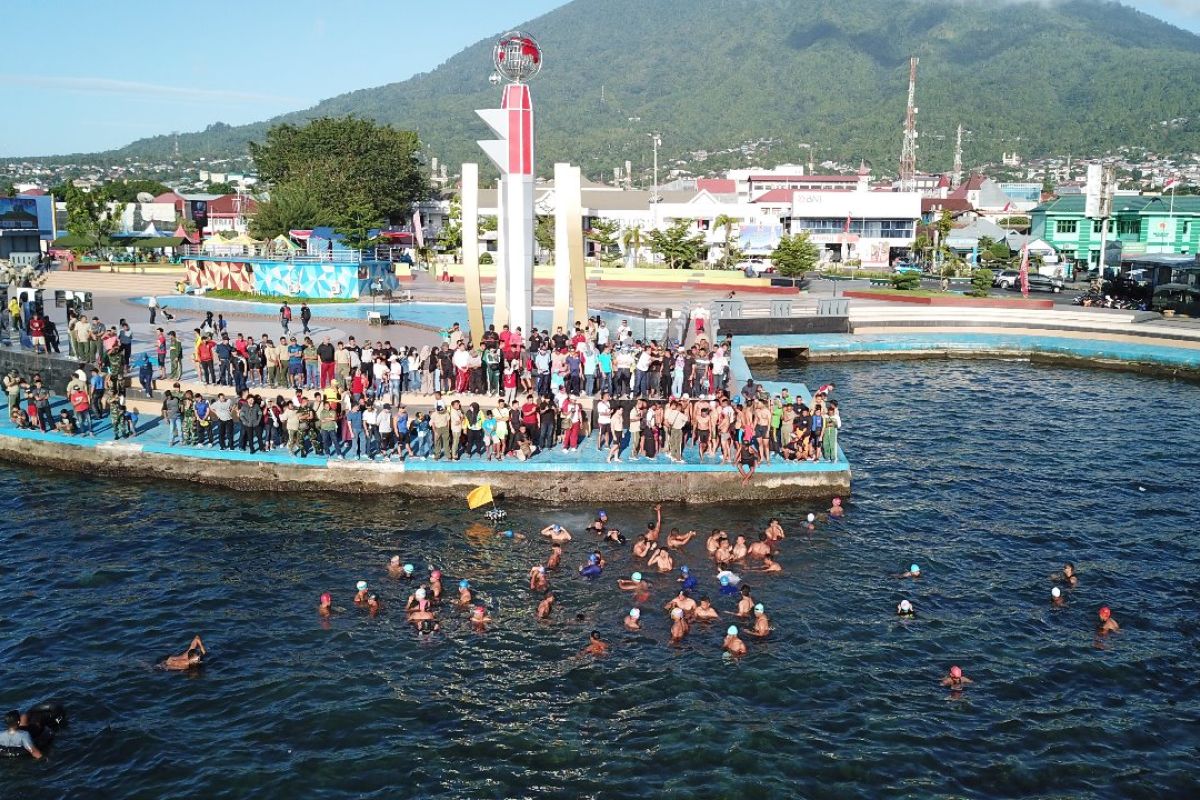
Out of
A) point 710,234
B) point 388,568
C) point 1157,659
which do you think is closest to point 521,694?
point 388,568

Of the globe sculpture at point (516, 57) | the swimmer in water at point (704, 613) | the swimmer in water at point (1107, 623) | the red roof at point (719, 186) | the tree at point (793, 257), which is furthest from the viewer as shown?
the red roof at point (719, 186)

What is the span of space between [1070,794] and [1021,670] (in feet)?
12.8

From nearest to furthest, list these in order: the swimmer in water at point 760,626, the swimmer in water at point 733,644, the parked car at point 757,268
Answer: the swimmer in water at point 733,644 < the swimmer in water at point 760,626 < the parked car at point 757,268

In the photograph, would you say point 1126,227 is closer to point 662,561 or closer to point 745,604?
point 662,561

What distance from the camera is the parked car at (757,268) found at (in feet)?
263

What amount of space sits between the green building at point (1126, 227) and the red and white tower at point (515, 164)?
Answer: 67209mm

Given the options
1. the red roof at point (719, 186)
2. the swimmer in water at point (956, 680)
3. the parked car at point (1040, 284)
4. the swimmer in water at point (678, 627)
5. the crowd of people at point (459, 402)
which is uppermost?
the red roof at point (719, 186)

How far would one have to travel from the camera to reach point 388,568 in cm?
2364

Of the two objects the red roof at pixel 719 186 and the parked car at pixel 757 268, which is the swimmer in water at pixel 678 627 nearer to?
the parked car at pixel 757 268

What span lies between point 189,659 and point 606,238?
268 ft

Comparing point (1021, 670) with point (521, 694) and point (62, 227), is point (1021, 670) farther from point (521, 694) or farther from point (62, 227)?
point (62, 227)

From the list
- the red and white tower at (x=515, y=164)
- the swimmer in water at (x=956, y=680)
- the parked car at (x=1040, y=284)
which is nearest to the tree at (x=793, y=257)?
the parked car at (x=1040, y=284)

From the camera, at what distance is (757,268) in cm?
8731

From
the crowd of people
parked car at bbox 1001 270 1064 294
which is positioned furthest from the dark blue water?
parked car at bbox 1001 270 1064 294
